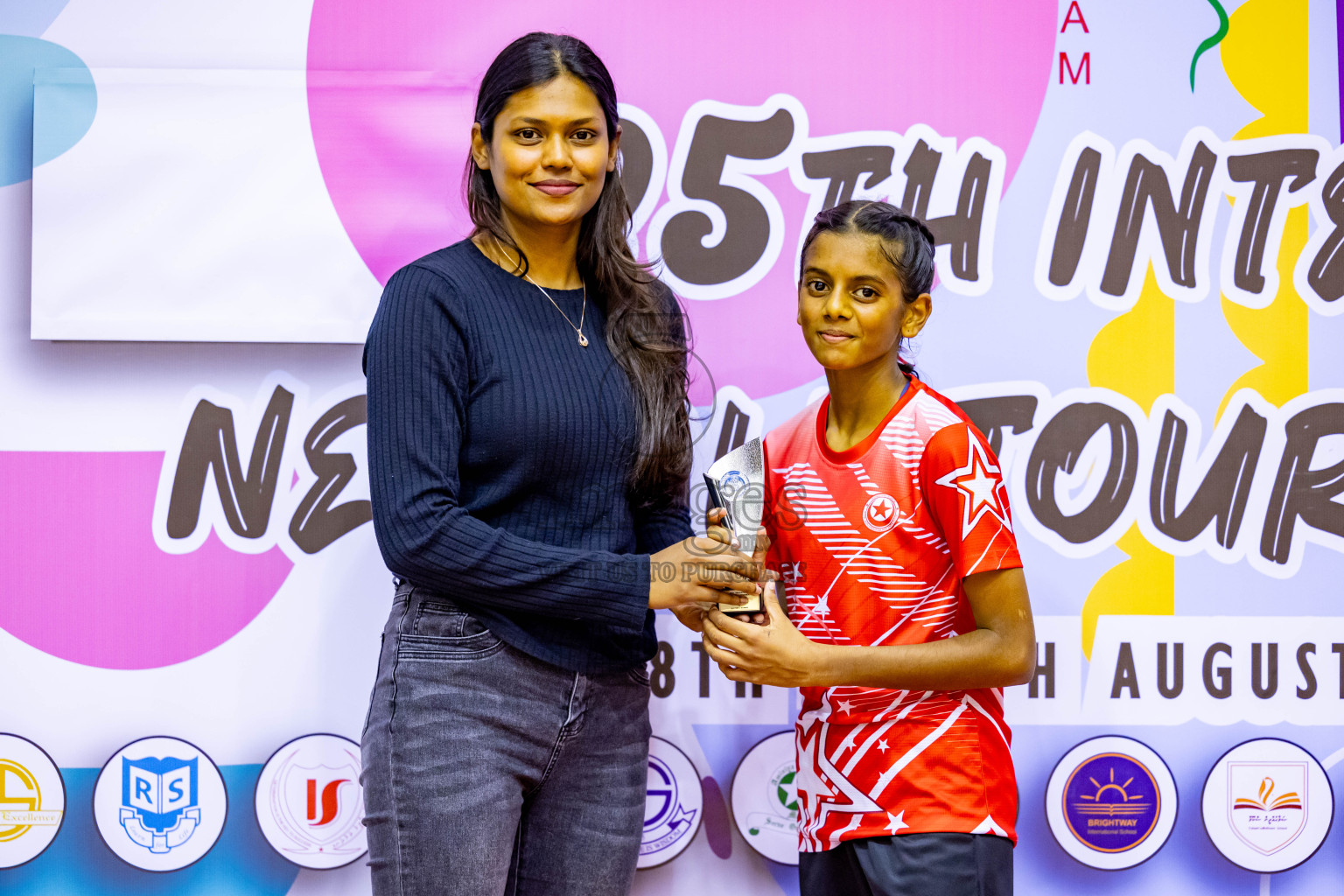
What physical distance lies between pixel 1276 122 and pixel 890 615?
54.9 inches

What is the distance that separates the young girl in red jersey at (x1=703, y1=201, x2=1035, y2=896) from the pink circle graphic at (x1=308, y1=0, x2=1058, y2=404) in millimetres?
600

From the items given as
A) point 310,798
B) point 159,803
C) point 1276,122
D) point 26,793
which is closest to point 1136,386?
point 1276,122

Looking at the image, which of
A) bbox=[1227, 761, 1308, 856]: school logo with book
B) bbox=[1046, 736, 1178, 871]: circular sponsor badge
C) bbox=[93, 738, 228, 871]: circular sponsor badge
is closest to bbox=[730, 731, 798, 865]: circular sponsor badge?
bbox=[1046, 736, 1178, 871]: circular sponsor badge

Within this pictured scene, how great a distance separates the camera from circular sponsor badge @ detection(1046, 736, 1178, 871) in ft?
6.39

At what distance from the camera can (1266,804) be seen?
1.97 metres

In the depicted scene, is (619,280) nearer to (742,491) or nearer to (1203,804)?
(742,491)

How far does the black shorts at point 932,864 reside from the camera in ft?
3.93

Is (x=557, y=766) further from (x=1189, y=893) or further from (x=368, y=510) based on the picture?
(x=1189, y=893)

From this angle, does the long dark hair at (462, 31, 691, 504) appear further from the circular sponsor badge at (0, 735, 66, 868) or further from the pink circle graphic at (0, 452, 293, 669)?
the circular sponsor badge at (0, 735, 66, 868)

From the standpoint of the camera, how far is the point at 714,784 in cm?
193

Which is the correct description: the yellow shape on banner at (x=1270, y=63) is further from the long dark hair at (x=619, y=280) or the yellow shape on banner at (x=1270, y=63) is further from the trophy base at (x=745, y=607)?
the trophy base at (x=745, y=607)

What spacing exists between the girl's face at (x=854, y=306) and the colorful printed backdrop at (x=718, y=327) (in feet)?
2.02

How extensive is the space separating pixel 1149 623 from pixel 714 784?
879mm

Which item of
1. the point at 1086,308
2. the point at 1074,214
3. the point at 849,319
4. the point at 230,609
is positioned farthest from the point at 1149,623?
the point at 230,609
